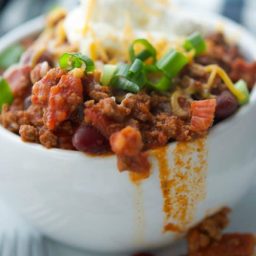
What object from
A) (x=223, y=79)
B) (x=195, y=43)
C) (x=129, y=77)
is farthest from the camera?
(x=195, y=43)

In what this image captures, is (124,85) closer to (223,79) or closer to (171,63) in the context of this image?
(171,63)

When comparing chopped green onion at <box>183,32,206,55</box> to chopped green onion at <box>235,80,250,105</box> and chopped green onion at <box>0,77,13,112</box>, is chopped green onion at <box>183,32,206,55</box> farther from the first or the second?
chopped green onion at <box>0,77,13,112</box>

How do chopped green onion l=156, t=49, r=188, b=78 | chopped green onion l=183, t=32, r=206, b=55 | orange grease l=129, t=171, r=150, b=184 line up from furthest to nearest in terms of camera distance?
chopped green onion l=183, t=32, r=206, b=55 → chopped green onion l=156, t=49, r=188, b=78 → orange grease l=129, t=171, r=150, b=184

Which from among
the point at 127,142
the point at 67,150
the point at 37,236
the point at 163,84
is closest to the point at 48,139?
the point at 67,150

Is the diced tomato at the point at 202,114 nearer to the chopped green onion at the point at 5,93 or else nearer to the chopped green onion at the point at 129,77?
the chopped green onion at the point at 129,77

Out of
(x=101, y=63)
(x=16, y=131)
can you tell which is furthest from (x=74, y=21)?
(x=16, y=131)

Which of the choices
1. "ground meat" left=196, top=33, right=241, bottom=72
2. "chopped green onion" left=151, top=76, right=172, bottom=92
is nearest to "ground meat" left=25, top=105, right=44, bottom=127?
"chopped green onion" left=151, top=76, right=172, bottom=92

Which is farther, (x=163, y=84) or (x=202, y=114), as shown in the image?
(x=163, y=84)
